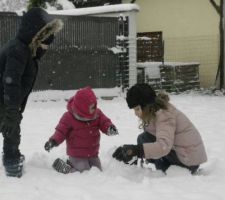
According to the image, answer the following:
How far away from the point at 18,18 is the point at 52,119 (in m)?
3.37

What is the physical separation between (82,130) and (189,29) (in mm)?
11891

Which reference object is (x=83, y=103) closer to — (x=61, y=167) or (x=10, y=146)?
(x=61, y=167)

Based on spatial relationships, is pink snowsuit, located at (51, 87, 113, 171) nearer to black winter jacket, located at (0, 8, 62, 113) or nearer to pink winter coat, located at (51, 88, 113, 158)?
pink winter coat, located at (51, 88, 113, 158)

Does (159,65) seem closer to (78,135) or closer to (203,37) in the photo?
(203,37)

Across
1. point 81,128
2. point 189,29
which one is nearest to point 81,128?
point 81,128

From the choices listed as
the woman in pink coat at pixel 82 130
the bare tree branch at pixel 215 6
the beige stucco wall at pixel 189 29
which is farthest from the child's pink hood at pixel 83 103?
the bare tree branch at pixel 215 6

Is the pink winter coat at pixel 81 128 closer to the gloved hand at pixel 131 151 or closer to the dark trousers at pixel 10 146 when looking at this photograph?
the dark trousers at pixel 10 146

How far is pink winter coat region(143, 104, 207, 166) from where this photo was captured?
4223mm

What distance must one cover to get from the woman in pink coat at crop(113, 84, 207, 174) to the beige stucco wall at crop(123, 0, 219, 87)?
10968 millimetres

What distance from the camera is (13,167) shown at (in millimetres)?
4270

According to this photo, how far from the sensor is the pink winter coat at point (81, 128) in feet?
15.0

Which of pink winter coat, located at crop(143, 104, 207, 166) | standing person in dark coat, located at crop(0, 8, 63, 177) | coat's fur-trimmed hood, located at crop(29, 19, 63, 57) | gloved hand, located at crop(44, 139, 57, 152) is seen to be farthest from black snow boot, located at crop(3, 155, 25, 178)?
pink winter coat, located at crop(143, 104, 207, 166)

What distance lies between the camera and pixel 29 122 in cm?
818

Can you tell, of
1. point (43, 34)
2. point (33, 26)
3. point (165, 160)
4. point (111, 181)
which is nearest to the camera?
point (111, 181)
